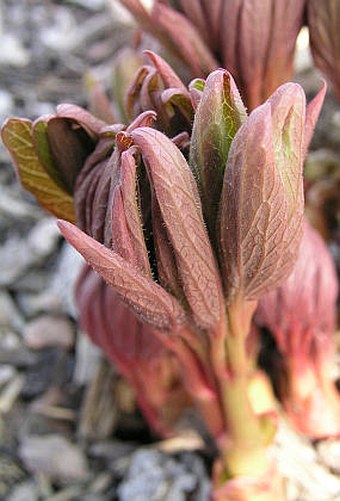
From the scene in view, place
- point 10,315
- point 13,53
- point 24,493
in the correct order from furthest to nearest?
point 13,53 < point 10,315 < point 24,493

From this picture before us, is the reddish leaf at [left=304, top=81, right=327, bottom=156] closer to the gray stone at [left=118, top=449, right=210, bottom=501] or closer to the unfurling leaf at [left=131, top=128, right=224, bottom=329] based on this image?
the unfurling leaf at [left=131, top=128, right=224, bottom=329]

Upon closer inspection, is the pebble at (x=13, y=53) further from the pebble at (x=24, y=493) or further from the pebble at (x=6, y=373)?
the pebble at (x=24, y=493)

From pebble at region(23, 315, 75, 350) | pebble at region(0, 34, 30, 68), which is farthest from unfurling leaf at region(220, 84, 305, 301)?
pebble at region(0, 34, 30, 68)

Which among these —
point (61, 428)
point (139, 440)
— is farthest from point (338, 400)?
point (61, 428)

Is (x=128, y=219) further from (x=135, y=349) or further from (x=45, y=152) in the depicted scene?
(x=135, y=349)

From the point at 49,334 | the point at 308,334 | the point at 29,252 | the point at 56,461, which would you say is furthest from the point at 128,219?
the point at 29,252

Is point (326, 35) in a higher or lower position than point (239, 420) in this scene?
higher

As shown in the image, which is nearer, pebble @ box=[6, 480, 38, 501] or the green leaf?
the green leaf

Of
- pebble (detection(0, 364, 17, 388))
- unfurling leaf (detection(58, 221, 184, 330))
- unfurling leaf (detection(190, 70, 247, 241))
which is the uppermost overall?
unfurling leaf (detection(190, 70, 247, 241))
